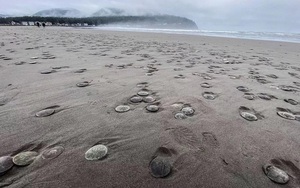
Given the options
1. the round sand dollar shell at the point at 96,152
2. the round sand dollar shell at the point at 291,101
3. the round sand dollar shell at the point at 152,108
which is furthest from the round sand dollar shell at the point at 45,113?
the round sand dollar shell at the point at 291,101

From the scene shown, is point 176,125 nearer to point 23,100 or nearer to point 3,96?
point 23,100

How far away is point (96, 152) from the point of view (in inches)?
58.6

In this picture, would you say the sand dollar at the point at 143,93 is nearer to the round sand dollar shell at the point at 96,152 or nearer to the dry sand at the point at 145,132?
the dry sand at the point at 145,132

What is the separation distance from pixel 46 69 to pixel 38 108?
82.2 inches

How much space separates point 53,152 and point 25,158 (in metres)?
0.19

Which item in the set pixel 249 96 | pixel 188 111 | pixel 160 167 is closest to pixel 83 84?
pixel 188 111

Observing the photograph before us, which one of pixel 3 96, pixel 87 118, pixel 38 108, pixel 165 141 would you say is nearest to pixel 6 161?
pixel 87 118

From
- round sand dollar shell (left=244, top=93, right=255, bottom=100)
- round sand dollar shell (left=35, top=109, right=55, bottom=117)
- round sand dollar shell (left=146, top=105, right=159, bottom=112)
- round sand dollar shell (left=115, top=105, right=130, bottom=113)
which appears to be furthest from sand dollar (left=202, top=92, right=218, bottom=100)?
round sand dollar shell (left=35, top=109, right=55, bottom=117)

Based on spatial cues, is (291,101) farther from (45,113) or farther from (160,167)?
(45,113)

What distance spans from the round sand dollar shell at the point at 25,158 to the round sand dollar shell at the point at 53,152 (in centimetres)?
7

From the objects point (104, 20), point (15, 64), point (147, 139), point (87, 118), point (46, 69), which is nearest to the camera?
point (147, 139)

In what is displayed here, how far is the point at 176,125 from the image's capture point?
74.7 inches

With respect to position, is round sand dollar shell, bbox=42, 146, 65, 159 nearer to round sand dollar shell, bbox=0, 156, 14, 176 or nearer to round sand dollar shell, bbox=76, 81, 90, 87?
round sand dollar shell, bbox=0, 156, 14, 176

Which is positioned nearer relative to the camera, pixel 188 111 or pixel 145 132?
pixel 145 132
